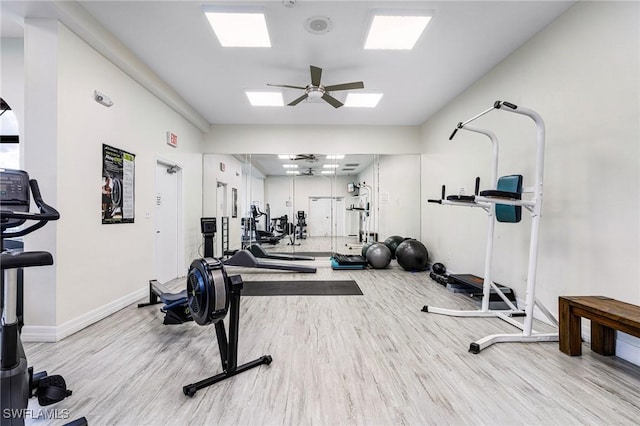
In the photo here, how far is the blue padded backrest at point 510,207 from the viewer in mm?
2786

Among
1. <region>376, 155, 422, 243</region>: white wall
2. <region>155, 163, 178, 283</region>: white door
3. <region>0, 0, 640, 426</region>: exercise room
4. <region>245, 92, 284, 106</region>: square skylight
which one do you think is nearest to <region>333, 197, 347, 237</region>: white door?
<region>376, 155, 422, 243</region>: white wall

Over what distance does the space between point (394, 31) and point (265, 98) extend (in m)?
2.46

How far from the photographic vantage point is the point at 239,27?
9.84 feet

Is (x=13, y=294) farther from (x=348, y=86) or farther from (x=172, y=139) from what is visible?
(x=172, y=139)

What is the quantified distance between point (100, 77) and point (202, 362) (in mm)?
3145

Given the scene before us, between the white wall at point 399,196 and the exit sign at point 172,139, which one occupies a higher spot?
the exit sign at point 172,139

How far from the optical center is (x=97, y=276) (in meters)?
3.03

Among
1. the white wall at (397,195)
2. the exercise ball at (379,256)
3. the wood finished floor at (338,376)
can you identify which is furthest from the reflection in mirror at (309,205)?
the wood finished floor at (338,376)

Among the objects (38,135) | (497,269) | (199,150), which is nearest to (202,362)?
(38,135)

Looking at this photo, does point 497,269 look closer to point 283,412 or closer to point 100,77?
point 283,412

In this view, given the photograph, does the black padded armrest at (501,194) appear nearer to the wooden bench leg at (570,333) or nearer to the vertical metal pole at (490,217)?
the vertical metal pole at (490,217)

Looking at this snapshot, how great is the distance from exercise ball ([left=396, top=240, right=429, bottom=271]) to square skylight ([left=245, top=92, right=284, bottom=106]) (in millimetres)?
3585

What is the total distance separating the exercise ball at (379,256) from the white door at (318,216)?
4.86m

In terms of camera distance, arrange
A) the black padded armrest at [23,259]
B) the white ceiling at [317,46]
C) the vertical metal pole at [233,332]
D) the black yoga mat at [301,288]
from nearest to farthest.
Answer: the black padded armrest at [23,259] < the vertical metal pole at [233,332] < the white ceiling at [317,46] < the black yoga mat at [301,288]
